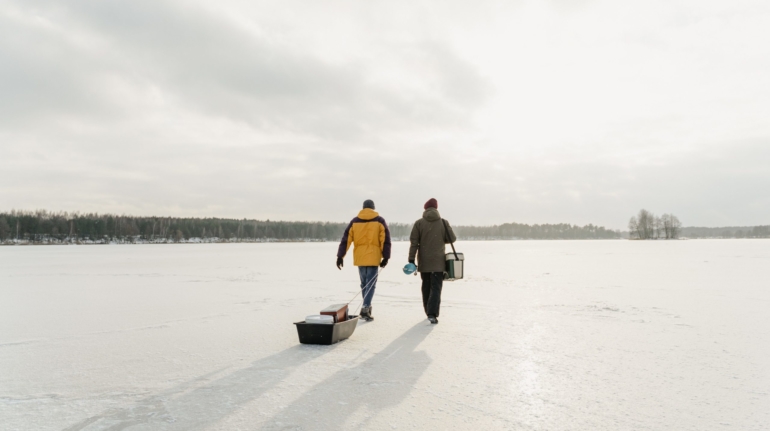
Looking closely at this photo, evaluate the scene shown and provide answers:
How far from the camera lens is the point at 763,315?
652cm

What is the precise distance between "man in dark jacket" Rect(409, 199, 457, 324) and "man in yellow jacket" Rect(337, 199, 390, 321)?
418 millimetres

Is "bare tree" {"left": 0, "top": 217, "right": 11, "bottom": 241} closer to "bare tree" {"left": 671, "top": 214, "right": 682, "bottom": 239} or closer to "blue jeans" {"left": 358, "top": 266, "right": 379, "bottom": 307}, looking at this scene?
"blue jeans" {"left": 358, "top": 266, "right": 379, "bottom": 307}

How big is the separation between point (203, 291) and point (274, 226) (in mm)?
127419

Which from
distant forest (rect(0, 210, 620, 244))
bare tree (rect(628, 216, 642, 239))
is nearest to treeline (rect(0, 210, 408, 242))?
distant forest (rect(0, 210, 620, 244))

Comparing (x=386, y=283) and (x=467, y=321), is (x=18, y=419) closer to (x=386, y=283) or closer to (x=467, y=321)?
(x=467, y=321)

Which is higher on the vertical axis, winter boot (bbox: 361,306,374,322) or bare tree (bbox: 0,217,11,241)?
bare tree (bbox: 0,217,11,241)

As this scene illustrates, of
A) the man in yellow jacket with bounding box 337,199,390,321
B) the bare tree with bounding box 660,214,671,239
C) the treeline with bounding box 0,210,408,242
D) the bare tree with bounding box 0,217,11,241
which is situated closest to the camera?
the man in yellow jacket with bounding box 337,199,390,321

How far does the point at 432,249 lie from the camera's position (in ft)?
20.0

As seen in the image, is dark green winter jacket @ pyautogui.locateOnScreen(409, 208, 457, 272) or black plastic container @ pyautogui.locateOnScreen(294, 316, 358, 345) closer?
black plastic container @ pyautogui.locateOnScreen(294, 316, 358, 345)

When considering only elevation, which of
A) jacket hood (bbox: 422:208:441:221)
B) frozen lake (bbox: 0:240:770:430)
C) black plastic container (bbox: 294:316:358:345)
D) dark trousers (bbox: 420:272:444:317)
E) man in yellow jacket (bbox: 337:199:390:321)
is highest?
jacket hood (bbox: 422:208:441:221)

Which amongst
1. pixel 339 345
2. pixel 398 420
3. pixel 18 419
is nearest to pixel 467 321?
pixel 339 345

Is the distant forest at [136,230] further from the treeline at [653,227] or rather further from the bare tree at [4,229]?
the treeline at [653,227]

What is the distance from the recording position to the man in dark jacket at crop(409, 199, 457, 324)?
19.9 ft

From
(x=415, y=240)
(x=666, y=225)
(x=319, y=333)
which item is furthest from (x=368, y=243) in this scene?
(x=666, y=225)
